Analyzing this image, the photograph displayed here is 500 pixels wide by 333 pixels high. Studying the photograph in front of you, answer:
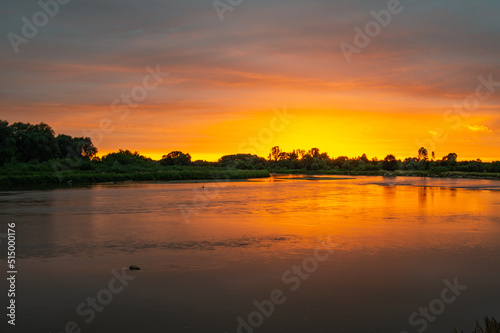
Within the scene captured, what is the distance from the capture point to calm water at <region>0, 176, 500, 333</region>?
922 centimetres

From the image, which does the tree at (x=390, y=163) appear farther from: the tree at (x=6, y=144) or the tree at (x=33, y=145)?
the tree at (x=6, y=144)

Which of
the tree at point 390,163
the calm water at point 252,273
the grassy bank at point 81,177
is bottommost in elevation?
the calm water at point 252,273

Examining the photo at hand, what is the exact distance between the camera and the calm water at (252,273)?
30.2 ft

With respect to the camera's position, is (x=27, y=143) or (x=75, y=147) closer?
(x=27, y=143)

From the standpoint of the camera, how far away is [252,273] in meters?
12.6

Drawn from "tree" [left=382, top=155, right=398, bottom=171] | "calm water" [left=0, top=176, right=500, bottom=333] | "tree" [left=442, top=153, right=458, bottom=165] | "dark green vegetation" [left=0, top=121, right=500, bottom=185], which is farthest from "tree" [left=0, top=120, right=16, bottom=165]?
"tree" [left=442, top=153, right=458, bottom=165]

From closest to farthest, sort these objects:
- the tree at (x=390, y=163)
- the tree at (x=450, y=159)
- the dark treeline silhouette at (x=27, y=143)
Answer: the dark treeline silhouette at (x=27, y=143)
the tree at (x=450, y=159)
the tree at (x=390, y=163)

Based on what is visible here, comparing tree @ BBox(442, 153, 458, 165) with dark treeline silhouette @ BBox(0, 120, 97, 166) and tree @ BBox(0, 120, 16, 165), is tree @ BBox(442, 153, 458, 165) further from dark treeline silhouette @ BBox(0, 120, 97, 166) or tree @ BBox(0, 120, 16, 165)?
tree @ BBox(0, 120, 16, 165)

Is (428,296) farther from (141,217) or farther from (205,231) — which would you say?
(141,217)

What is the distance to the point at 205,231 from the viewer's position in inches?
790

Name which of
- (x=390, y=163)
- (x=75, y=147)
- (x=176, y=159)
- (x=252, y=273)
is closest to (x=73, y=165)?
(x=75, y=147)

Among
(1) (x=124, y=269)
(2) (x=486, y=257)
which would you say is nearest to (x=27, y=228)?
(1) (x=124, y=269)

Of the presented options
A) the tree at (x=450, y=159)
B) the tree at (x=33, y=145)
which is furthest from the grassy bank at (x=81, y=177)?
the tree at (x=450, y=159)

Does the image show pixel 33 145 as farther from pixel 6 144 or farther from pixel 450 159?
pixel 450 159
